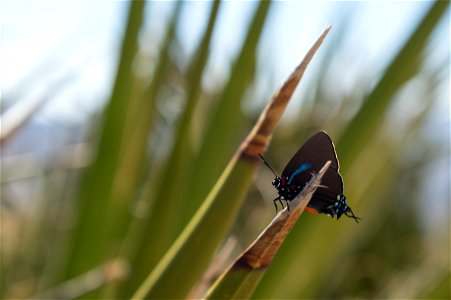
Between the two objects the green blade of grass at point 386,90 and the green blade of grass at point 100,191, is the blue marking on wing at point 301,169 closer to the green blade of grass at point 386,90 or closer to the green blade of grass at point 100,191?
the green blade of grass at point 386,90

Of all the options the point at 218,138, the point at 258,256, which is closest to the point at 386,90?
the point at 218,138

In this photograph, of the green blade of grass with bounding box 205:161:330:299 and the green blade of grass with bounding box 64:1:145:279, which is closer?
the green blade of grass with bounding box 205:161:330:299

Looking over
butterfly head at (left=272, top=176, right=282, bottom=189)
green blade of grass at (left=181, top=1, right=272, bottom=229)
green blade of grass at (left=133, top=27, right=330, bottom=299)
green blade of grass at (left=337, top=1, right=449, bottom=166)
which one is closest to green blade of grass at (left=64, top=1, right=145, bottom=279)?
green blade of grass at (left=181, top=1, right=272, bottom=229)

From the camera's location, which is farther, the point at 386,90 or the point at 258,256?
the point at 386,90

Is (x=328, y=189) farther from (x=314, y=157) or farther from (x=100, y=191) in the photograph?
(x=100, y=191)

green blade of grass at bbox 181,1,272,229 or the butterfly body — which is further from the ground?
the butterfly body

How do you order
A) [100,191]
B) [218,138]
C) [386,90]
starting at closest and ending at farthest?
[386,90] < [218,138] < [100,191]

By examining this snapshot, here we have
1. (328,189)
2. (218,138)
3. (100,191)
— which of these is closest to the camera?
(328,189)

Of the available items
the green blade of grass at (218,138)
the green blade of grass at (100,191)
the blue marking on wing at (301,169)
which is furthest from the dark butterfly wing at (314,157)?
the green blade of grass at (100,191)

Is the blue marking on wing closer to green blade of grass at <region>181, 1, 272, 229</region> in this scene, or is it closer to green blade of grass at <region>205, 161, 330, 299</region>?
green blade of grass at <region>205, 161, 330, 299</region>
